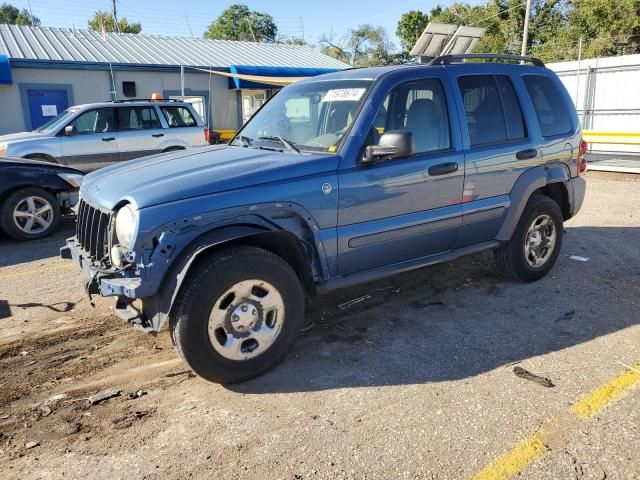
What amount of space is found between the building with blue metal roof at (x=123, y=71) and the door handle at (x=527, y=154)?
13.2 metres

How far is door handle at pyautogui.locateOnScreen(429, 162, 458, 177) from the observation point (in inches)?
162

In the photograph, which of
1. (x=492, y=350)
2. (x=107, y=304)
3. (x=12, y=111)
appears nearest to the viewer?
(x=492, y=350)

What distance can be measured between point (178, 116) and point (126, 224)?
30.7 ft

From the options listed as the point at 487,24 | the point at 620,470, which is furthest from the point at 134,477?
the point at 487,24

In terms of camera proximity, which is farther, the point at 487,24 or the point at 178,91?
the point at 487,24

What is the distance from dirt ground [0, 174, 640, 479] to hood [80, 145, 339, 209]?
121 centimetres

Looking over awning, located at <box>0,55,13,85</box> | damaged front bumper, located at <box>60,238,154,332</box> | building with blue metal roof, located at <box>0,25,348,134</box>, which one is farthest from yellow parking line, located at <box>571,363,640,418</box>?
awning, located at <box>0,55,13,85</box>

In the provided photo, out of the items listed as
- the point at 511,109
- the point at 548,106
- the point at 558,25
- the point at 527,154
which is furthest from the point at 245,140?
the point at 558,25

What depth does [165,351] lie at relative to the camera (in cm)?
395

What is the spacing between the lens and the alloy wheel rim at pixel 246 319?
3.30m

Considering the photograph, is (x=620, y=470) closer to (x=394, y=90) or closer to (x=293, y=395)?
(x=293, y=395)

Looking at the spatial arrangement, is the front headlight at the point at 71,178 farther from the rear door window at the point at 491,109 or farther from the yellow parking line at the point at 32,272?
the rear door window at the point at 491,109

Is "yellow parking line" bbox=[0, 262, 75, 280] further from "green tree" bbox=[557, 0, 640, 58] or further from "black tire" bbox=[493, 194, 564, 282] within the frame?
"green tree" bbox=[557, 0, 640, 58]

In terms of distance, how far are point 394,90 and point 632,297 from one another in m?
3.00
